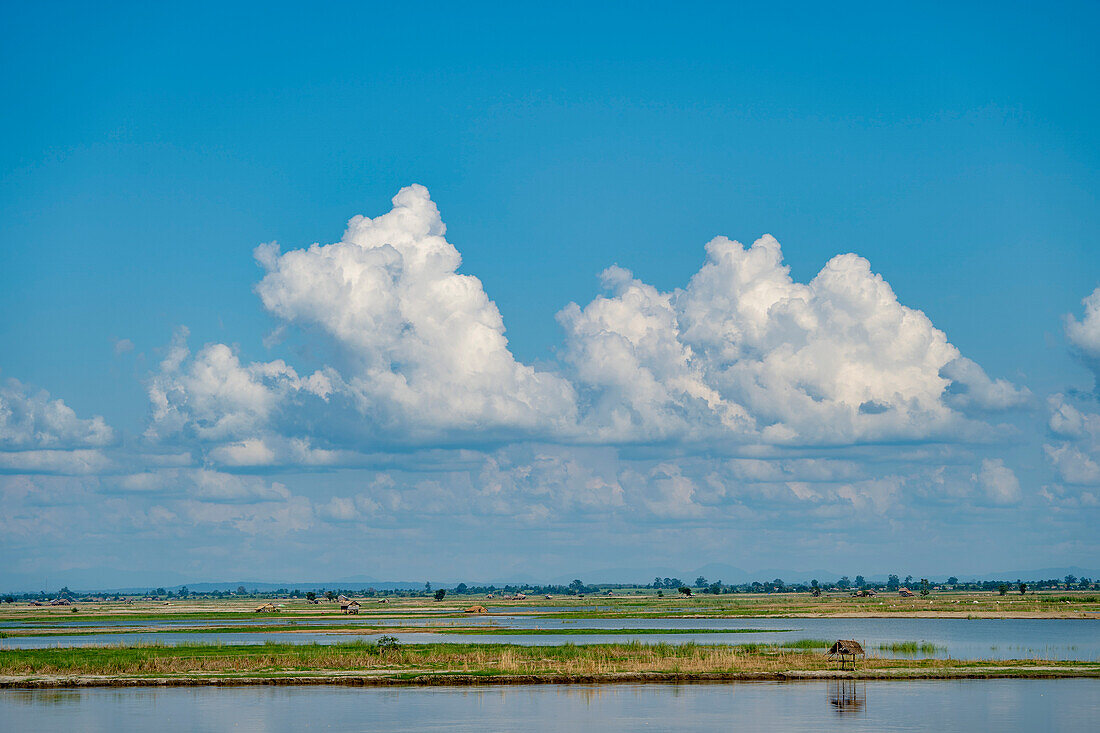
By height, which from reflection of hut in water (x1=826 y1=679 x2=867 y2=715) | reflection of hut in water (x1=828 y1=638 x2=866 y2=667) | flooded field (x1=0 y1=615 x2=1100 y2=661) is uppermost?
reflection of hut in water (x1=828 y1=638 x2=866 y2=667)

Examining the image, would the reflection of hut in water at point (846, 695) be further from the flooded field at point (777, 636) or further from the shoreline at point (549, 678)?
the flooded field at point (777, 636)

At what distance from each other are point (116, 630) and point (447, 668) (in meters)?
74.9

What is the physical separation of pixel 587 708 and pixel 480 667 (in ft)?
49.5

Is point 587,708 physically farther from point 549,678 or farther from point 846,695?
point 846,695

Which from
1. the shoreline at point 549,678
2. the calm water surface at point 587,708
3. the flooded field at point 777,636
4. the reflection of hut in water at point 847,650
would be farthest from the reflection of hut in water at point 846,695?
the flooded field at point 777,636

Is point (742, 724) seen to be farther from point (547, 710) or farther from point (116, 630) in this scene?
point (116, 630)

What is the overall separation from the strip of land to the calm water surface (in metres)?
1.88

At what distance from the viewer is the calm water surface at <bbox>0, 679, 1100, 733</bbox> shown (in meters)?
49.2

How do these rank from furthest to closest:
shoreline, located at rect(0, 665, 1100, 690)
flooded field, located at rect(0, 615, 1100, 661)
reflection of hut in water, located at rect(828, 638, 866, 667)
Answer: flooded field, located at rect(0, 615, 1100, 661)
reflection of hut in water, located at rect(828, 638, 866, 667)
shoreline, located at rect(0, 665, 1100, 690)

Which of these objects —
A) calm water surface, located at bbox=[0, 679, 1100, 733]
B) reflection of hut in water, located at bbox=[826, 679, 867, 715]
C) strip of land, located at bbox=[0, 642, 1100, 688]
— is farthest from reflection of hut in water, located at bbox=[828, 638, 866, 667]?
calm water surface, located at bbox=[0, 679, 1100, 733]

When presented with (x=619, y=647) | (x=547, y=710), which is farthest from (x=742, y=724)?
(x=619, y=647)

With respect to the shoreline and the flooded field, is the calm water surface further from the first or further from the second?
the flooded field

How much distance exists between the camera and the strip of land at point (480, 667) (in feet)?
213

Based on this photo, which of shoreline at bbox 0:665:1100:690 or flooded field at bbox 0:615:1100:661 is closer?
shoreline at bbox 0:665:1100:690
